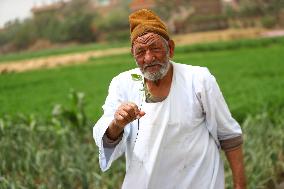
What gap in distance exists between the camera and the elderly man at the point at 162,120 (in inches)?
86.2

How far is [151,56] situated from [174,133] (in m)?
0.33

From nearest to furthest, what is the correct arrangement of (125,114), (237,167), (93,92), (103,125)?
(125,114) → (103,125) → (237,167) → (93,92)

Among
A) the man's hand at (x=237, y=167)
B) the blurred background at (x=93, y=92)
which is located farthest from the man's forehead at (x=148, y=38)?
the blurred background at (x=93, y=92)

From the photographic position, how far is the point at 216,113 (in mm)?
2258

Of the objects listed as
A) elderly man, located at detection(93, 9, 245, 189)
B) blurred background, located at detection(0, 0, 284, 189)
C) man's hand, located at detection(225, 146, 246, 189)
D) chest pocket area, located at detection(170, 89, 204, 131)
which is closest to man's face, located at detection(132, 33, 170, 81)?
elderly man, located at detection(93, 9, 245, 189)

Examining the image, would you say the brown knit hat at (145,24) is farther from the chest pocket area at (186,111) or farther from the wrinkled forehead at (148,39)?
the chest pocket area at (186,111)

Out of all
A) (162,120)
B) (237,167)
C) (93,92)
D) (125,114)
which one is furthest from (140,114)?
(93,92)

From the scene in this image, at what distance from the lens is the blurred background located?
12.6ft

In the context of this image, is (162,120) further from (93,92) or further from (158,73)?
(93,92)

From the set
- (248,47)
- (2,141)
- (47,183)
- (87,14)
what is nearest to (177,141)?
(47,183)

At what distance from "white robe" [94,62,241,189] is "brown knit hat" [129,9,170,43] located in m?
0.17

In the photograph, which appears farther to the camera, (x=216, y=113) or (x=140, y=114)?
(x=216, y=113)

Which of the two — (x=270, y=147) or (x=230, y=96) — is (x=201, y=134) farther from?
→ (x=230, y=96)

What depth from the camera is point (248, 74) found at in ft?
49.0
